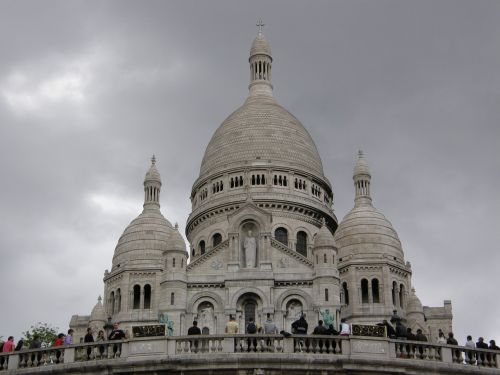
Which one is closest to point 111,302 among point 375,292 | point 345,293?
point 345,293

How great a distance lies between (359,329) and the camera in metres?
25.2

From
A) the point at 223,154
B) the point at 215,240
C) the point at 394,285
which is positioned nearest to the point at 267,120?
the point at 223,154

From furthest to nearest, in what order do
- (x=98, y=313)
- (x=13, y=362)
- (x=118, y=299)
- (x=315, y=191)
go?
1. (x=315, y=191)
2. (x=118, y=299)
3. (x=98, y=313)
4. (x=13, y=362)

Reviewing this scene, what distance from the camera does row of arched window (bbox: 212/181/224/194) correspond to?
3777 inches

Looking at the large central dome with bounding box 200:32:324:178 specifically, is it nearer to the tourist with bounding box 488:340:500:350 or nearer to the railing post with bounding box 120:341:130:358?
the tourist with bounding box 488:340:500:350

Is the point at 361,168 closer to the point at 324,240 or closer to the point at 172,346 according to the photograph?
the point at 324,240

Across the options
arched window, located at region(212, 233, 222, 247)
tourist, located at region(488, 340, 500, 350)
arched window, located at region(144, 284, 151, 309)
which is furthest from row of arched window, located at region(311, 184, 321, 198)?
tourist, located at region(488, 340, 500, 350)

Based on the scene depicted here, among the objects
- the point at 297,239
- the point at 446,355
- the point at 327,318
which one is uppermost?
the point at 297,239

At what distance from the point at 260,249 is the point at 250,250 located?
2.86 ft

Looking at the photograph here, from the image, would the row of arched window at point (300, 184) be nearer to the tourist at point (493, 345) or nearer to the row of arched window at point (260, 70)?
the row of arched window at point (260, 70)

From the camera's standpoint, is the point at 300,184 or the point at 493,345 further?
the point at 300,184

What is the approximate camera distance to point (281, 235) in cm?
9125

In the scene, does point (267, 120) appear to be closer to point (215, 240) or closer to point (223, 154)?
point (223, 154)

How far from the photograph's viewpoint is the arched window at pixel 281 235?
90.8 metres
